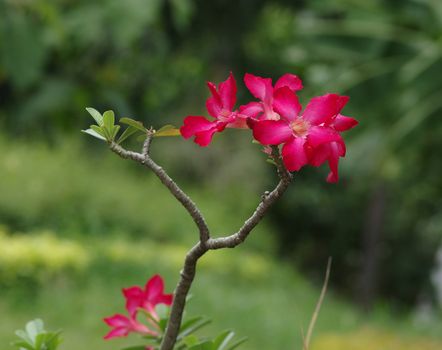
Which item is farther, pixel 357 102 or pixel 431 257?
pixel 431 257

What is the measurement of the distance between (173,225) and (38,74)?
141 inches

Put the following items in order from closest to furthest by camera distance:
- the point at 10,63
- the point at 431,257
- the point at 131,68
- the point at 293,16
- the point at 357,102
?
the point at 10,63 < the point at 357,102 < the point at 131,68 < the point at 293,16 < the point at 431,257

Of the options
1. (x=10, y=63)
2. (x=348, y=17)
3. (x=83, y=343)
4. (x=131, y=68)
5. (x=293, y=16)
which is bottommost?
(x=83, y=343)

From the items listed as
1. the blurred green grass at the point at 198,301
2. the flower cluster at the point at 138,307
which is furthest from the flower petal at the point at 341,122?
the blurred green grass at the point at 198,301

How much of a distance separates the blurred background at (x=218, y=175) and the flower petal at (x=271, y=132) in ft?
7.75

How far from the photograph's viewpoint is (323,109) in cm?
99

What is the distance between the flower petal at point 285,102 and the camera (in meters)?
0.98

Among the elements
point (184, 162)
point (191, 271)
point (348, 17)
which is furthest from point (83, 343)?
point (184, 162)

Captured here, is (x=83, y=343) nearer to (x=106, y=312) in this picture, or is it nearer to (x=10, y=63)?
(x=106, y=312)

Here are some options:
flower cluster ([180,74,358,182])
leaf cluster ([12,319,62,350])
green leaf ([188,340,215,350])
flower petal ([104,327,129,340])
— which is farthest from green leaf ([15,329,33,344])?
flower cluster ([180,74,358,182])

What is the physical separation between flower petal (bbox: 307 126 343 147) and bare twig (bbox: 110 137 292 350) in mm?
43

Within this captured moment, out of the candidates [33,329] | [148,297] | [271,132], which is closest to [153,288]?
[148,297]

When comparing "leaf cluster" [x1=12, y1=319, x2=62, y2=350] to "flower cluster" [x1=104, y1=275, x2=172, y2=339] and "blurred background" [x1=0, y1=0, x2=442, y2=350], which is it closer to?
"flower cluster" [x1=104, y1=275, x2=172, y2=339]

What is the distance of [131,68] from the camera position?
28.3ft
